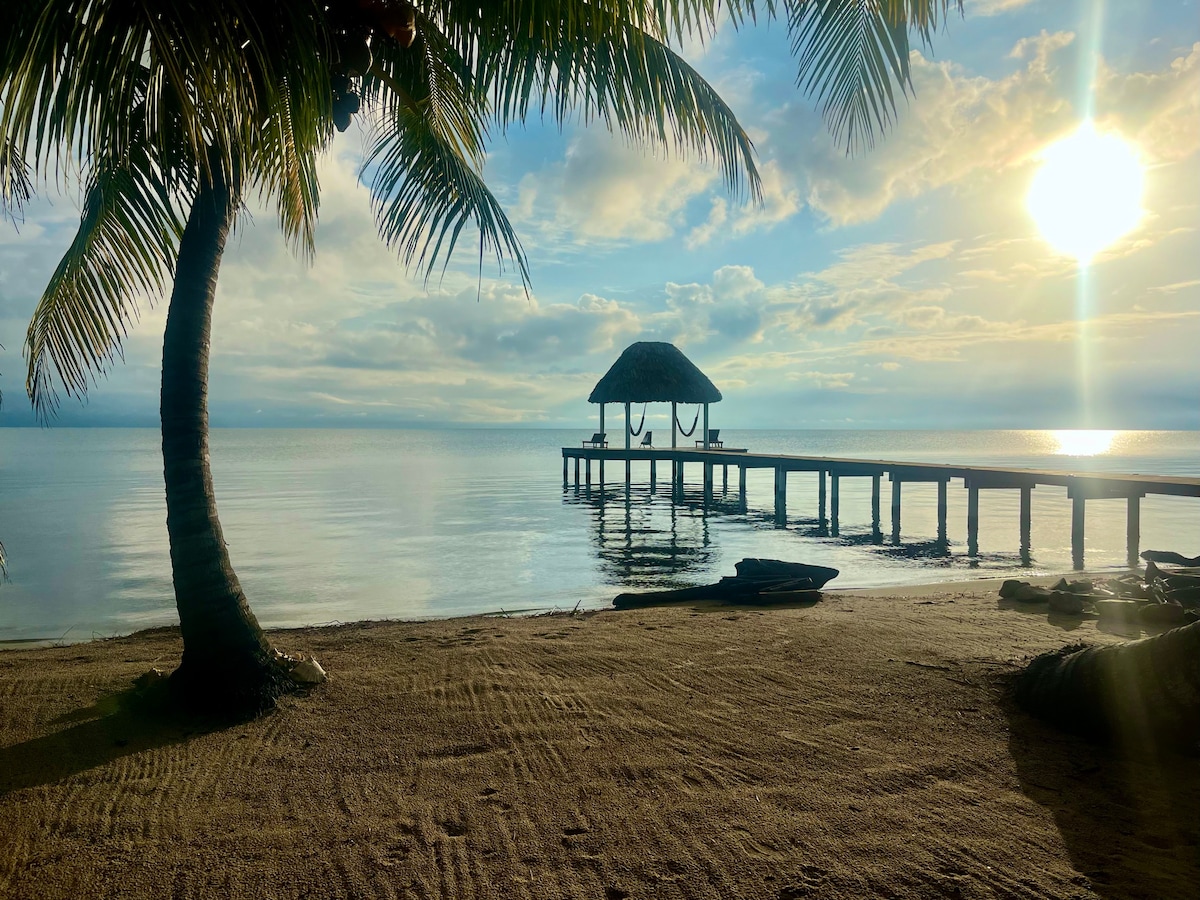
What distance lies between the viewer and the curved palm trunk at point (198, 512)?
435 centimetres

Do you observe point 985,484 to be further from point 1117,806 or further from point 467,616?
point 1117,806

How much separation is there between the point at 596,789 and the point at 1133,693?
2743mm

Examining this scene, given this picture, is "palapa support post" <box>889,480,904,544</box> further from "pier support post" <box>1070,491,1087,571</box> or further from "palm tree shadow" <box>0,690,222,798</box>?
"palm tree shadow" <box>0,690,222,798</box>

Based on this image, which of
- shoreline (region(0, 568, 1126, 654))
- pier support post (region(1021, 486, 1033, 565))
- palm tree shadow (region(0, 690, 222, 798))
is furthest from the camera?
pier support post (region(1021, 486, 1033, 565))

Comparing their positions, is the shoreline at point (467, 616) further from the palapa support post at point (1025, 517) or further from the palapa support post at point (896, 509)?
the palapa support post at point (896, 509)

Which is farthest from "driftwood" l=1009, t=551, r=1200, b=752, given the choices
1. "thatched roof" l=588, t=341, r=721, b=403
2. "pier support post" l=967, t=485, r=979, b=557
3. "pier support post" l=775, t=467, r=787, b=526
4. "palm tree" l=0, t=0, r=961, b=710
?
"thatched roof" l=588, t=341, r=721, b=403

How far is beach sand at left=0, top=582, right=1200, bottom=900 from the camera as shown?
270 centimetres

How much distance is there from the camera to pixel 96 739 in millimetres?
3920

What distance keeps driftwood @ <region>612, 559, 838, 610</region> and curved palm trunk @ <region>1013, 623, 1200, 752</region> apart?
4309 millimetres

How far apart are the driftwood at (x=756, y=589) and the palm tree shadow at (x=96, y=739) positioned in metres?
5.66

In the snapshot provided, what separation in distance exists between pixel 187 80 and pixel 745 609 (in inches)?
268

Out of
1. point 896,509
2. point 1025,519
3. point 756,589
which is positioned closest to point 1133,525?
point 1025,519

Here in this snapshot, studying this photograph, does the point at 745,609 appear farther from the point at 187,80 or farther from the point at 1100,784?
the point at 187,80

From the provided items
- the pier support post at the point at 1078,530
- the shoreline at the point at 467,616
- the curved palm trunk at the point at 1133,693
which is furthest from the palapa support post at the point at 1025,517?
the curved palm trunk at the point at 1133,693
